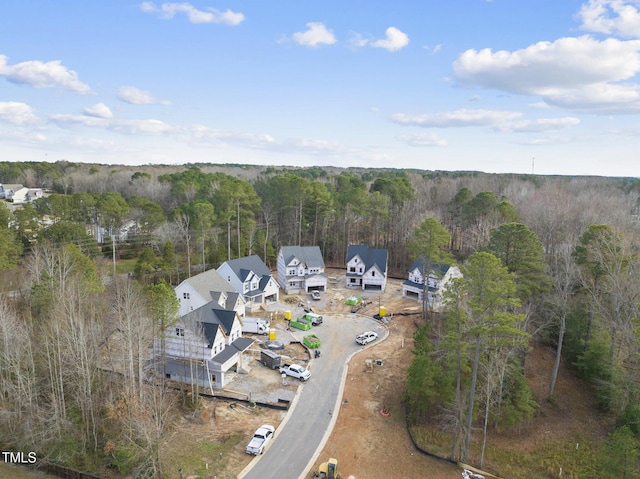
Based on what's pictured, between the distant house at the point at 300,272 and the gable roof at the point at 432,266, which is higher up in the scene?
the gable roof at the point at 432,266

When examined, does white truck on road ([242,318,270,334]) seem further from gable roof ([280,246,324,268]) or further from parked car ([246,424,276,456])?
parked car ([246,424,276,456])

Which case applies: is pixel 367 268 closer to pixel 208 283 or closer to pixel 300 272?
pixel 300 272

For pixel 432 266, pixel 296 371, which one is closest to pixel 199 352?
pixel 296 371

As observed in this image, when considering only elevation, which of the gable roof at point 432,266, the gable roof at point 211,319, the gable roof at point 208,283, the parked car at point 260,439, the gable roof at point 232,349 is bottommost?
the parked car at point 260,439

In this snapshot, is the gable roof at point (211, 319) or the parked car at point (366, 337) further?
the parked car at point (366, 337)

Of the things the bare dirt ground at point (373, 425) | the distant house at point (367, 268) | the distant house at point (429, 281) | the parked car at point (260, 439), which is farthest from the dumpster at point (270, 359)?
the distant house at point (367, 268)

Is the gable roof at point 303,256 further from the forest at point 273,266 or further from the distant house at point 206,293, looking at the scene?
the distant house at point 206,293
